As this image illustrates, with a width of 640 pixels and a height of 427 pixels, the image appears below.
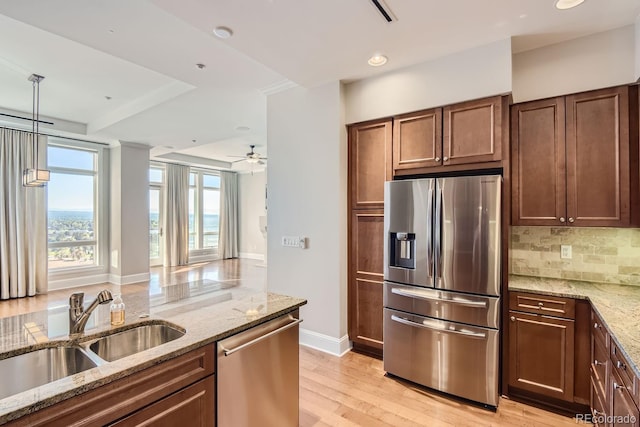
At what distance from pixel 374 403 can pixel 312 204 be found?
1914 mm

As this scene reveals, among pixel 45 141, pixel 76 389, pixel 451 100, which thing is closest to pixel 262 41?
pixel 451 100

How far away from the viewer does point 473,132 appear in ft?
8.38

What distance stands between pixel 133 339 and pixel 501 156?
9.04 ft

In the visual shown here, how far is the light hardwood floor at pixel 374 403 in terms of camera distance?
2.19 m

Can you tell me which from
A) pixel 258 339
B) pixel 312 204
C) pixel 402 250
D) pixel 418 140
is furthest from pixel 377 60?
pixel 258 339

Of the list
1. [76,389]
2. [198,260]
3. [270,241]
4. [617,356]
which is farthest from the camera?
[198,260]

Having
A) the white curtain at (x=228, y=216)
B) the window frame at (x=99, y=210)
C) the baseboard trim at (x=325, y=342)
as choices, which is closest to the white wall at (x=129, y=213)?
the window frame at (x=99, y=210)

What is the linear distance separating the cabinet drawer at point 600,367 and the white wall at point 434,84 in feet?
6.14

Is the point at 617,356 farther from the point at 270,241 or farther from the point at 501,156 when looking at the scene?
the point at 270,241

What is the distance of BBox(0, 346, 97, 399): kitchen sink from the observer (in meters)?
1.23

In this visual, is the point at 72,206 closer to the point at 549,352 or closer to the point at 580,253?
the point at 549,352

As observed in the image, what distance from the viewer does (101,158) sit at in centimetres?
645

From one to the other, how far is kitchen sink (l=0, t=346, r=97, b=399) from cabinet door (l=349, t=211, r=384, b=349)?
7.72 ft

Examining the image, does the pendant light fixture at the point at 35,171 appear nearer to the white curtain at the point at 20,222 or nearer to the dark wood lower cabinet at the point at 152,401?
the white curtain at the point at 20,222
